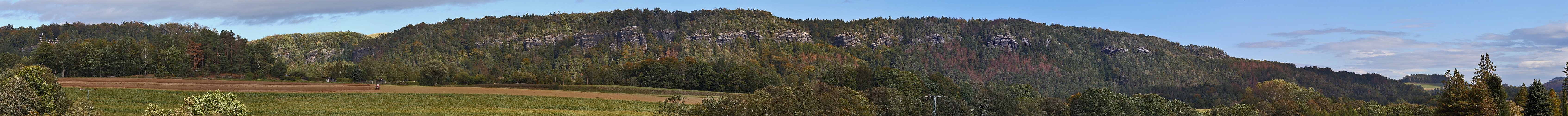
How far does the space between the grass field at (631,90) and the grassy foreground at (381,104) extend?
76.5 ft

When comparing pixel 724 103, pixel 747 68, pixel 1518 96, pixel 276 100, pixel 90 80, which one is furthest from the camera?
→ pixel 747 68

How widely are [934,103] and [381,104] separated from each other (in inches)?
1649

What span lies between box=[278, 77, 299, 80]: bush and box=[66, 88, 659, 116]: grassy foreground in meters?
32.8

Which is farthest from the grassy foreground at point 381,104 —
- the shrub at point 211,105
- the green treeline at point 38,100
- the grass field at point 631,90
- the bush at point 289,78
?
the bush at point 289,78

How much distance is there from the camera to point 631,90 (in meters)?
120

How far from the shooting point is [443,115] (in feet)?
230

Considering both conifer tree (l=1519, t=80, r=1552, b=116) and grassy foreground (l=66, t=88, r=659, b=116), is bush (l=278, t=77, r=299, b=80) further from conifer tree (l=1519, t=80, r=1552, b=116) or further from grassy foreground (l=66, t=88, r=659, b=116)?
conifer tree (l=1519, t=80, r=1552, b=116)

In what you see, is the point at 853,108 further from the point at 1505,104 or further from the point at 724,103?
the point at 1505,104

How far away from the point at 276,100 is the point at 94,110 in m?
20.4

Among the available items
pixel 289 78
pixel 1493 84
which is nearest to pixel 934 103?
pixel 1493 84

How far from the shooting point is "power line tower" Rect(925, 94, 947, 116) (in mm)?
67438

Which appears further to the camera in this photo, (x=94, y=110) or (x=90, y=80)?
(x=90, y=80)

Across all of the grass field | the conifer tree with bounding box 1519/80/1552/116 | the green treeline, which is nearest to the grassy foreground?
the green treeline

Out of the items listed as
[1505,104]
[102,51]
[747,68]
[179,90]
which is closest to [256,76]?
[102,51]
